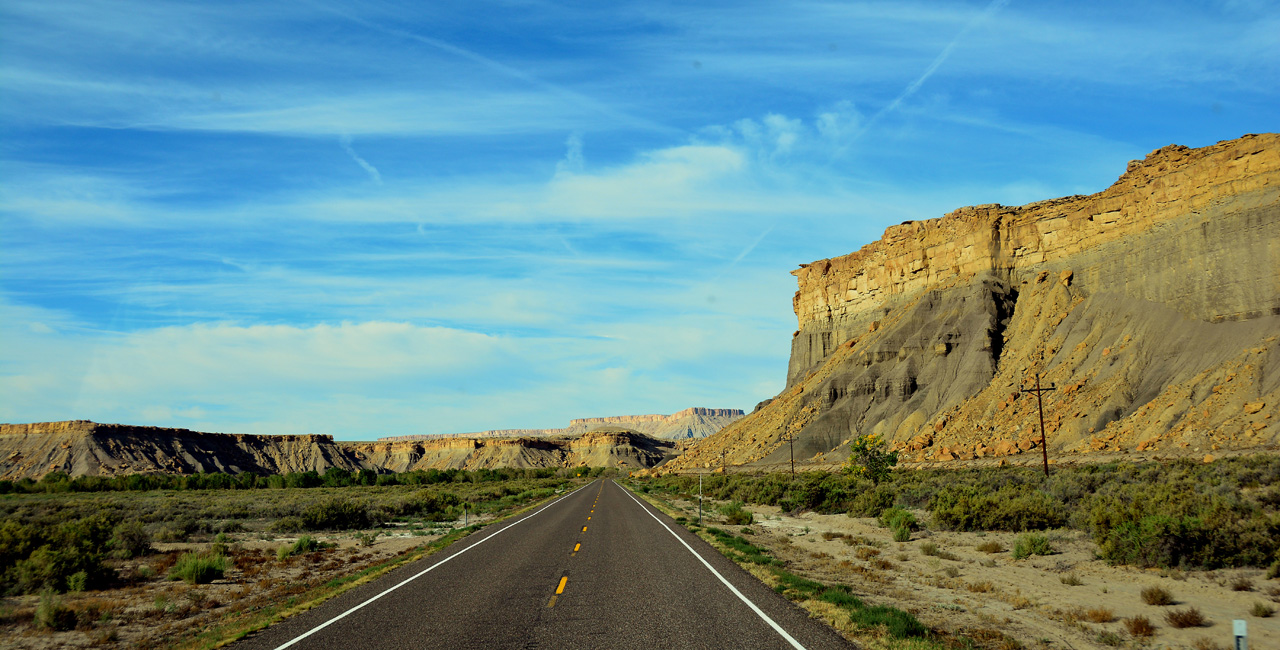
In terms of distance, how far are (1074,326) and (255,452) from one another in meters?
149

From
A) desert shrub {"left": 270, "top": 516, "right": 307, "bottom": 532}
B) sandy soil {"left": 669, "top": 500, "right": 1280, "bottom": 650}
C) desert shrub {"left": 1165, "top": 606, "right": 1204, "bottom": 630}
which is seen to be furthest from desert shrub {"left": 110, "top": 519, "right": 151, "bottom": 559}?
desert shrub {"left": 1165, "top": 606, "right": 1204, "bottom": 630}

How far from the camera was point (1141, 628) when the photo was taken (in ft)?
31.5

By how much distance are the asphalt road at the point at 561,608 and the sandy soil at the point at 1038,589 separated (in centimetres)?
251

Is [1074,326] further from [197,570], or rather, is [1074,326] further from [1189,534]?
[197,570]

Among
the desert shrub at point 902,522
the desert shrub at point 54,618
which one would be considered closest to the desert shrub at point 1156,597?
the desert shrub at point 902,522

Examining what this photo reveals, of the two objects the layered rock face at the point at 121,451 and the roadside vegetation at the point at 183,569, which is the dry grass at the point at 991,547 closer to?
the roadside vegetation at the point at 183,569

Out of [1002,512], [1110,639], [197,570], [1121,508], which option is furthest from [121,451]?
[1110,639]

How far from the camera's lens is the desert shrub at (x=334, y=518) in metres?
30.4

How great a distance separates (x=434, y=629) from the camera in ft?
A: 31.8

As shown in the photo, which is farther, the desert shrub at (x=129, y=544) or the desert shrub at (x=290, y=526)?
the desert shrub at (x=290, y=526)

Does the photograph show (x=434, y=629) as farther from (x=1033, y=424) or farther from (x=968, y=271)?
(x=968, y=271)

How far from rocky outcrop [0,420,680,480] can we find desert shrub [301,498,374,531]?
10760 centimetres

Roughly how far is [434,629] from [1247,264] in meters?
65.7

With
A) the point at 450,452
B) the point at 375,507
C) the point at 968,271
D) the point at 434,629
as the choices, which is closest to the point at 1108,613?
the point at 434,629
